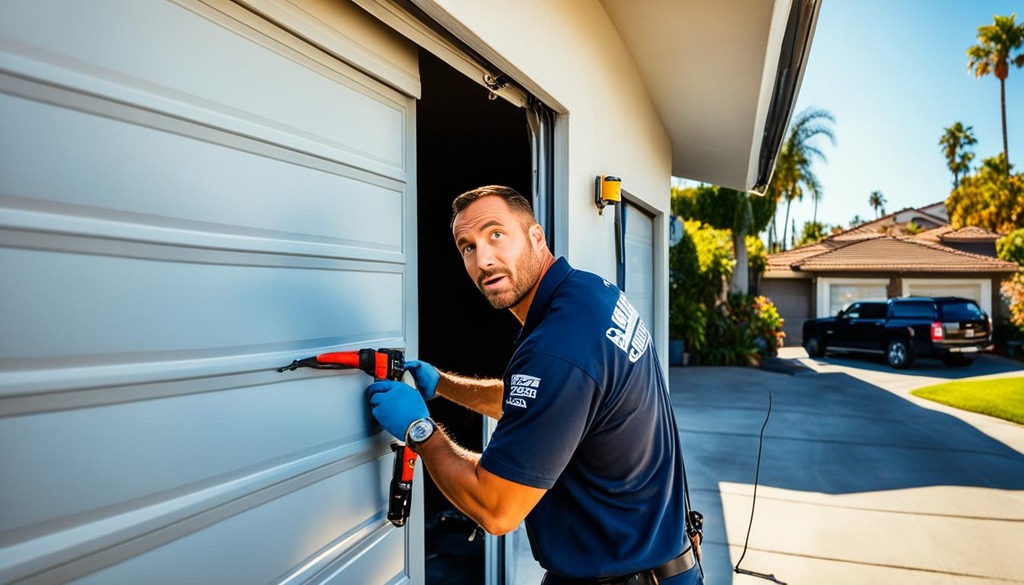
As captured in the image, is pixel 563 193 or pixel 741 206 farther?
pixel 741 206

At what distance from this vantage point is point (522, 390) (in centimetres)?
161

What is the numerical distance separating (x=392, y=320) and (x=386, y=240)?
0.30 meters

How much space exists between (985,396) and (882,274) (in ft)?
43.7

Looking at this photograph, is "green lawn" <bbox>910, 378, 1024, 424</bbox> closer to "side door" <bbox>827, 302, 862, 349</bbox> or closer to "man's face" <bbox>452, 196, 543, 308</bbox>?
"side door" <bbox>827, 302, 862, 349</bbox>

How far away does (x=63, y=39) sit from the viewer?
1.10 metres

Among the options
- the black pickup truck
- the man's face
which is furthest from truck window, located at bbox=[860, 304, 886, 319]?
the man's face

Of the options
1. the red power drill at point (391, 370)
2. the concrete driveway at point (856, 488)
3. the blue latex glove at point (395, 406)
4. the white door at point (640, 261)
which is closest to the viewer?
the red power drill at point (391, 370)

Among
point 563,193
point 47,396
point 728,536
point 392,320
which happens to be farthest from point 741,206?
point 47,396

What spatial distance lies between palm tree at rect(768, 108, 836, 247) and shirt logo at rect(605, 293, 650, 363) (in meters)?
23.1

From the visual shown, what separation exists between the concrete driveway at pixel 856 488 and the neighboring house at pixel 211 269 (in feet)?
10.9

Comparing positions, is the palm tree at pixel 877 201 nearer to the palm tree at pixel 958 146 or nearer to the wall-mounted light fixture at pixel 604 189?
the palm tree at pixel 958 146

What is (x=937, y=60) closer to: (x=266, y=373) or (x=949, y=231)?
(x=949, y=231)


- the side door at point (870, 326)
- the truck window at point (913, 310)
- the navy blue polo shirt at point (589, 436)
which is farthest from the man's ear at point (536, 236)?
the side door at point (870, 326)

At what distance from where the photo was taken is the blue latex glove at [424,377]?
2.15 m
